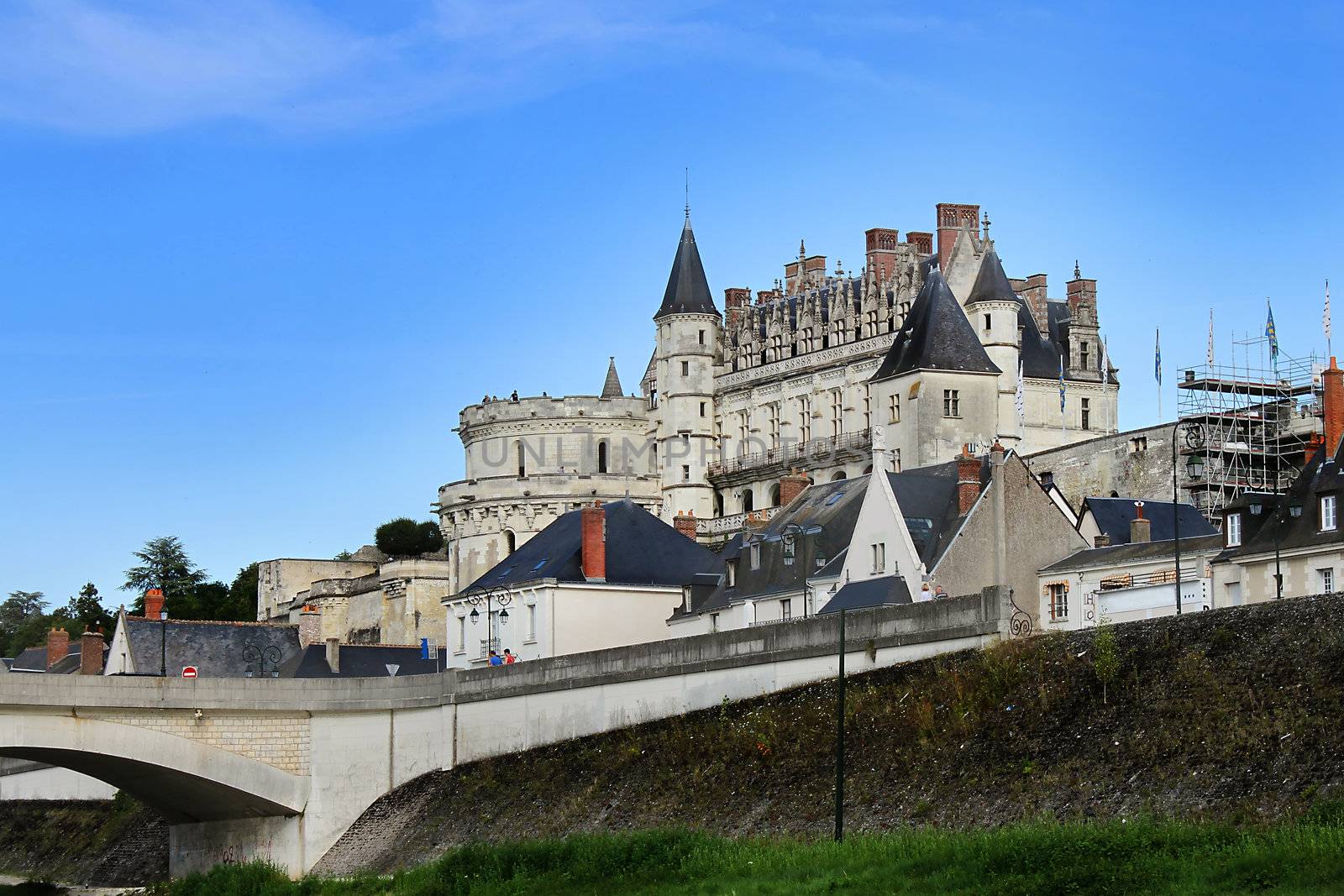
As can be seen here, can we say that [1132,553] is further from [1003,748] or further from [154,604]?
[154,604]

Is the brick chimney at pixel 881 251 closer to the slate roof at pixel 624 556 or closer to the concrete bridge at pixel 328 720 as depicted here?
the slate roof at pixel 624 556

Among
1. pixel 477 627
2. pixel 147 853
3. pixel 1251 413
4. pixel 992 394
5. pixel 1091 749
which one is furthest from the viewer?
pixel 992 394

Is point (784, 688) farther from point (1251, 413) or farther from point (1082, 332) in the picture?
point (1082, 332)

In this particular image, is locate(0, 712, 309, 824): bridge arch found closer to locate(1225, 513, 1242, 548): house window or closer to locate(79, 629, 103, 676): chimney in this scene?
locate(1225, 513, 1242, 548): house window

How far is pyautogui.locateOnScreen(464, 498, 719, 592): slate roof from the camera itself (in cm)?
4566

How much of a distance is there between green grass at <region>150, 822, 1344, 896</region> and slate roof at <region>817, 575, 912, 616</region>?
8.81m

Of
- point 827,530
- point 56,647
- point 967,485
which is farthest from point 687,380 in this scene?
point 967,485

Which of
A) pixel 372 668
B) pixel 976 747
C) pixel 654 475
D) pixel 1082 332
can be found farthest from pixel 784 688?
pixel 654 475

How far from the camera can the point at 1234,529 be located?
34.7 m

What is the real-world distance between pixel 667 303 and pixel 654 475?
19.4 feet

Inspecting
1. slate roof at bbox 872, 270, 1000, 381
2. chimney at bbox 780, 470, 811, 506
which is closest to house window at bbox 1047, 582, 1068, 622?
chimney at bbox 780, 470, 811, 506

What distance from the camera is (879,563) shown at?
38.5 metres

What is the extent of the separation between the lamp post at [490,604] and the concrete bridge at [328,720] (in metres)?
8.05

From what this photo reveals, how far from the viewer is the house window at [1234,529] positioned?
34562 millimetres
